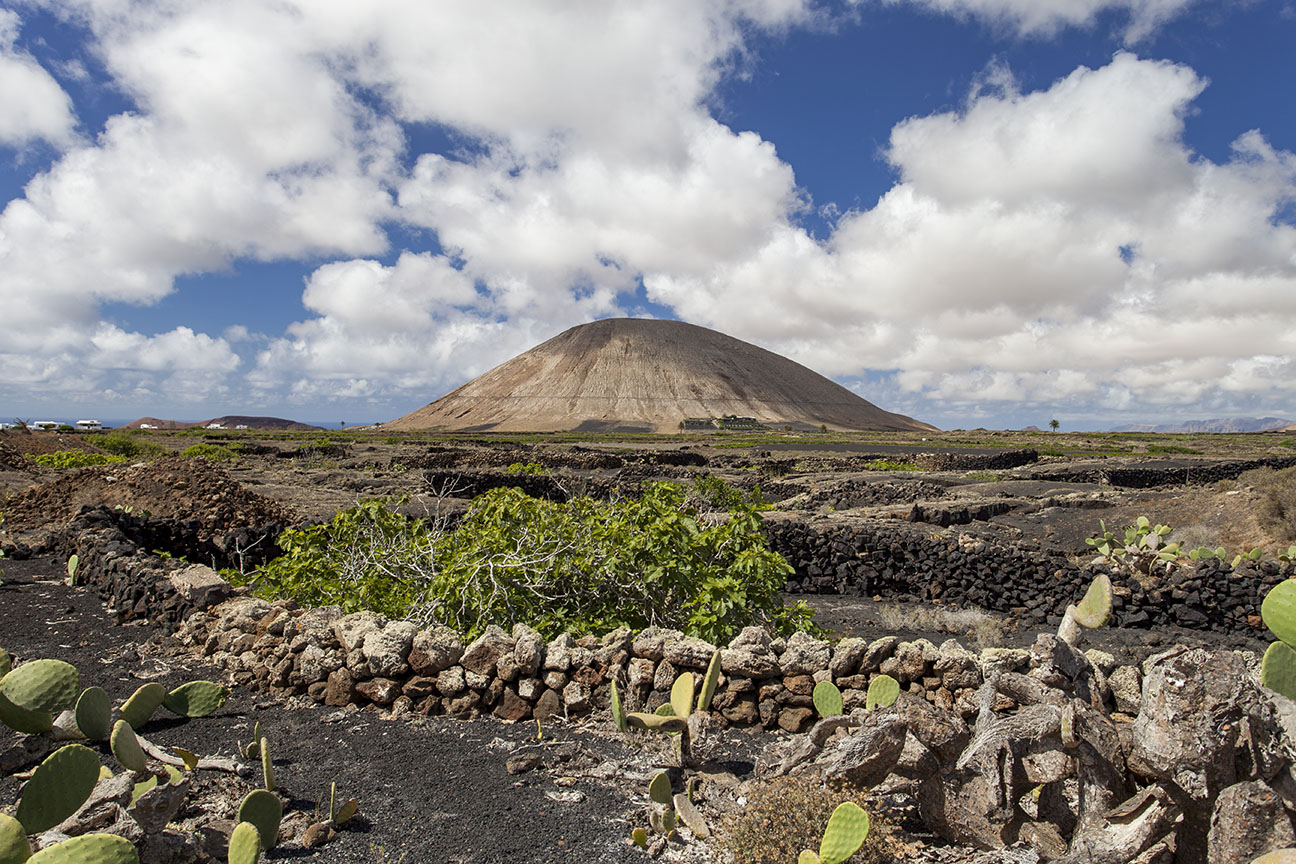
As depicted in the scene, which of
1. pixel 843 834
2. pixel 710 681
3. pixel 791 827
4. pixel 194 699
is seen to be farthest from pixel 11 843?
pixel 710 681

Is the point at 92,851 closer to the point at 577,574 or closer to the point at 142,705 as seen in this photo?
the point at 142,705

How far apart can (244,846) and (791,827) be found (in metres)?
2.36

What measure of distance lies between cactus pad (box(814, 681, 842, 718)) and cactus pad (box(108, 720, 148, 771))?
3.76 metres

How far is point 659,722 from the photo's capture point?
4.35 meters

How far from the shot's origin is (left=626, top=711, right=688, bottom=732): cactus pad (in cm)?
432

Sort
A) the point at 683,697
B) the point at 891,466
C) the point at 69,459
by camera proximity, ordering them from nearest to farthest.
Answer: the point at 683,697, the point at 69,459, the point at 891,466

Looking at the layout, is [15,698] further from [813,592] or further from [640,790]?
[813,592]

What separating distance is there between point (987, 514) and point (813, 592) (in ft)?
30.7

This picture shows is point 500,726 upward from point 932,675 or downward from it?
downward

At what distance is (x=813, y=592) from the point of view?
12.6 meters

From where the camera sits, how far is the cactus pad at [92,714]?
4.01 meters

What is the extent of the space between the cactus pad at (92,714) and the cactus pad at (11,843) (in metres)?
1.42

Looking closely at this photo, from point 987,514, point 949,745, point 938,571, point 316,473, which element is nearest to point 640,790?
point 949,745

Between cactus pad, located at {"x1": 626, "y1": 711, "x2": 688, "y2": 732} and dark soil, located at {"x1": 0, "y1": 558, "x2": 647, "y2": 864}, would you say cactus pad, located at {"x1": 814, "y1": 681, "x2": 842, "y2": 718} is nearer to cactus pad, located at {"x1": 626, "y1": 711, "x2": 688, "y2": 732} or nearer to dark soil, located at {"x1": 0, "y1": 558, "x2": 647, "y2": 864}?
cactus pad, located at {"x1": 626, "y1": 711, "x2": 688, "y2": 732}
